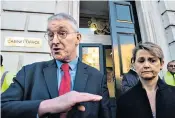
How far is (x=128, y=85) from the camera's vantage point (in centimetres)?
322

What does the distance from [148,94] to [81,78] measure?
613mm

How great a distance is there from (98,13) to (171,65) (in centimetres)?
306

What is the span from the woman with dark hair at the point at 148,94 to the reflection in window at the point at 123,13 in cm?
377

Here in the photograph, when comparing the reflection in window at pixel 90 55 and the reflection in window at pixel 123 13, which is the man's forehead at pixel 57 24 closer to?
the reflection in window at pixel 90 55

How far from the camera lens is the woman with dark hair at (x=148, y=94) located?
1.54 metres

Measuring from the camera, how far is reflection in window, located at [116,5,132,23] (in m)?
5.44

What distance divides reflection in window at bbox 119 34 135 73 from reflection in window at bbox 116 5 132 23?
0.47 meters

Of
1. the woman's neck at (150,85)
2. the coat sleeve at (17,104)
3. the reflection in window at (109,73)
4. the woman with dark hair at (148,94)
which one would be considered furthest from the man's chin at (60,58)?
the reflection in window at (109,73)

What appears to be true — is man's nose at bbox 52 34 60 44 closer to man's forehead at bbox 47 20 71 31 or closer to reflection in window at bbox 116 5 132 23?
man's forehead at bbox 47 20 71 31

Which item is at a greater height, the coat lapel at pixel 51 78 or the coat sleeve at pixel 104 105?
the coat lapel at pixel 51 78

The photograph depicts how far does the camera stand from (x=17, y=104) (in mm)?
1087

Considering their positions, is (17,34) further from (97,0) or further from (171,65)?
(171,65)

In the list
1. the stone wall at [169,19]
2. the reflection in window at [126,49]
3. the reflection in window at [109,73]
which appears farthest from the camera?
the reflection in window at [109,73]

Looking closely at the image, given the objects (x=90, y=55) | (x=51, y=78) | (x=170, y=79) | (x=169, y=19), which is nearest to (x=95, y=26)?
(x=90, y=55)
